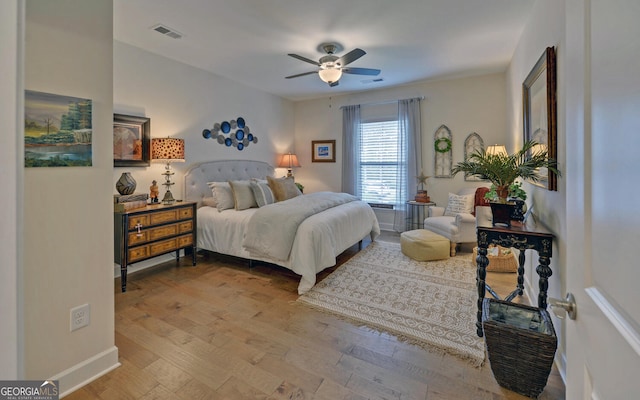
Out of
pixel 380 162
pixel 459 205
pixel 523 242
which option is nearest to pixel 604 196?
pixel 523 242

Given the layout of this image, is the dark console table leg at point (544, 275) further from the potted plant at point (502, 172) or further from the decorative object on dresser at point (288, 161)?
the decorative object on dresser at point (288, 161)

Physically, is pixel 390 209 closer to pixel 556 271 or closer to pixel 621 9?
pixel 556 271

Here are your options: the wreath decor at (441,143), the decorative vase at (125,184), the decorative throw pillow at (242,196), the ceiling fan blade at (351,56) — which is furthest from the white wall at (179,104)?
the wreath decor at (441,143)

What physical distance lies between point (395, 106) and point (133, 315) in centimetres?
498

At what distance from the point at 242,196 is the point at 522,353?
3287mm

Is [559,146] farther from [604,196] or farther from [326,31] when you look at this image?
[326,31]

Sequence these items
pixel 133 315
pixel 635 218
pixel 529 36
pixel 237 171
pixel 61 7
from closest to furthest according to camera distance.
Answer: pixel 635 218
pixel 61 7
pixel 133 315
pixel 529 36
pixel 237 171

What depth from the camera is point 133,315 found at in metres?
2.44

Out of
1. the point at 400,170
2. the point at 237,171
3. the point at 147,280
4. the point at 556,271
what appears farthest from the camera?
the point at 400,170

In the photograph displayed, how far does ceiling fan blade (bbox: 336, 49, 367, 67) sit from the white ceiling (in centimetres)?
24

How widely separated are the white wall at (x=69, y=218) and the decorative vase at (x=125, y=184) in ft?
5.00

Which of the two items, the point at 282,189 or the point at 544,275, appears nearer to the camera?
the point at 544,275

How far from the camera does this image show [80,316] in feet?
5.52

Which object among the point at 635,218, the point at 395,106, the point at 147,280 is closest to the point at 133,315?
the point at 147,280
